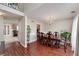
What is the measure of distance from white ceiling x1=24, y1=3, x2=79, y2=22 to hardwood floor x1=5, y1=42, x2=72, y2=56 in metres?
0.59

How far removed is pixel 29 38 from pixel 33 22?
0.35 meters

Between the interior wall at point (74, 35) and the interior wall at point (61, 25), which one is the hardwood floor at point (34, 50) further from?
the interior wall at point (61, 25)

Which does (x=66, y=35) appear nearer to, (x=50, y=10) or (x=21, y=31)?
(x=50, y=10)

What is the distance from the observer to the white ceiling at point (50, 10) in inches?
63.9

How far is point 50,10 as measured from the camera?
1.69m

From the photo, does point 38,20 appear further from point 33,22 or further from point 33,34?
point 33,34

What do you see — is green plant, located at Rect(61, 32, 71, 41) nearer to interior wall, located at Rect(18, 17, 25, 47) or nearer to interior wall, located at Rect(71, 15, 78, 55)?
interior wall, located at Rect(71, 15, 78, 55)

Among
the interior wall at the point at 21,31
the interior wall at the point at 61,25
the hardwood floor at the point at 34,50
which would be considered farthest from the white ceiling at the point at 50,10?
the hardwood floor at the point at 34,50

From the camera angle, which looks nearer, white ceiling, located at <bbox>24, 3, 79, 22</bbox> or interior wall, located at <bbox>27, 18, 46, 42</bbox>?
white ceiling, located at <bbox>24, 3, 79, 22</bbox>

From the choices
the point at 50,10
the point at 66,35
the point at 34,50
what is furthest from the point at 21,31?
the point at 66,35

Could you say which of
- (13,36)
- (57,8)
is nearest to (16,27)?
(13,36)

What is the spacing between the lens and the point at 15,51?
5.57 feet

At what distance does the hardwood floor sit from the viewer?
168 centimetres

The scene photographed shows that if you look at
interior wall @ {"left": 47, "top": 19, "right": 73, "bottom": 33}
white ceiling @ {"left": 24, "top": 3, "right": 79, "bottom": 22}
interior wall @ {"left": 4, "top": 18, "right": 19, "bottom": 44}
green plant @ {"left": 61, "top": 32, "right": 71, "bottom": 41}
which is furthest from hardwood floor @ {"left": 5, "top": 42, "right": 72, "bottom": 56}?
white ceiling @ {"left": 24, "top": 3, "right": 79, "bottom": 22}
